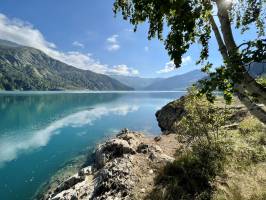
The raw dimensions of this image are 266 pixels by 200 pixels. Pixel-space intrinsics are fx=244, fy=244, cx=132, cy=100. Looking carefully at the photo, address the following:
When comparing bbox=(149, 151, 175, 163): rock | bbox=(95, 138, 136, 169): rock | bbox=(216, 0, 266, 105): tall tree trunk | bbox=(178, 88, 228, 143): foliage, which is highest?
bbox=(216, 0, 266, 105): tall tree trunk

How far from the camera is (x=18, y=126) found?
197ft

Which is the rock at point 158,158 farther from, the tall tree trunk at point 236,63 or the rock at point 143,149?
the tall tree trunk at point 236,63

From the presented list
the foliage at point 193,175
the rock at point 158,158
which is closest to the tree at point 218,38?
the foliage at point 193,175

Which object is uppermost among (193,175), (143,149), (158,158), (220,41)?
(220,41)

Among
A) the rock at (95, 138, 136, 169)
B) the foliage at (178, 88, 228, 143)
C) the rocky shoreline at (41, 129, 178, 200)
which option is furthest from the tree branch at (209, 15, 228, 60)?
the rock at (95, 138, 136, 169)

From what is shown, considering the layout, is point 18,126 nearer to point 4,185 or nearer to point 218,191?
point 4,185

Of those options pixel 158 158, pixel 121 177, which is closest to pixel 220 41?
pixel 121 177

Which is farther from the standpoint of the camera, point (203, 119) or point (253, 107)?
point (203, 119)

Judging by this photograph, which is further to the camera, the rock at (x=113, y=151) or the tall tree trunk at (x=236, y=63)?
the rock at (x=113, y=151)

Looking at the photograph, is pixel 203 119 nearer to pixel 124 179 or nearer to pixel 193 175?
pixel 193 175

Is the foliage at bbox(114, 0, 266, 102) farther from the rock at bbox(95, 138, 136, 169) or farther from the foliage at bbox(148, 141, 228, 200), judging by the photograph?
the rock at bbox(95, 138, 136, 169)

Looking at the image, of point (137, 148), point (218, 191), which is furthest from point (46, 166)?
point (218, 191)

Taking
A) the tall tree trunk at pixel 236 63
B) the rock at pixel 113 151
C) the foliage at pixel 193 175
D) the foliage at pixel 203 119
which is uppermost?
the tall tree trunk at pixel 236 63

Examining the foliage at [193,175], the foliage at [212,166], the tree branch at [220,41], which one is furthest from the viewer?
the foliage at [193,175]
